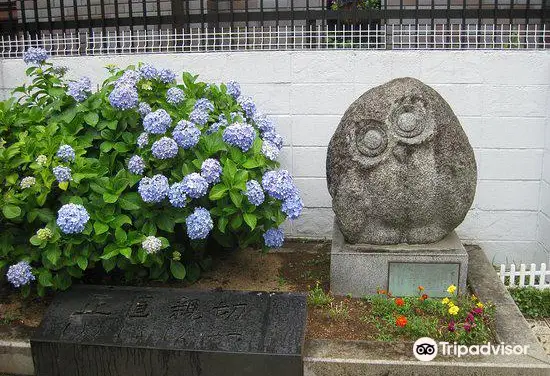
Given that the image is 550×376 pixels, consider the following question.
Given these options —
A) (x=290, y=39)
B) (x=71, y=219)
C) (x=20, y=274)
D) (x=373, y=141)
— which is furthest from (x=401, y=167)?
(x=20, y=274)

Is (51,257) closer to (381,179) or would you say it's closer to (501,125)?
(381,179)

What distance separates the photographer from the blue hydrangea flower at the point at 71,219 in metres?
3.70

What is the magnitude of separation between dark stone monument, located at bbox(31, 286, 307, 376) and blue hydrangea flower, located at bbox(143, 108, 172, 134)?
103 cm

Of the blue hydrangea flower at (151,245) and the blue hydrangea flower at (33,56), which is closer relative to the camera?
the blue hydrangea flower at (151,245)

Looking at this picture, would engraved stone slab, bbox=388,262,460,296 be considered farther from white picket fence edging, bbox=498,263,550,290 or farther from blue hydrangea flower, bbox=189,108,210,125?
blue hydrangea flower, bbox=189,108,210,125

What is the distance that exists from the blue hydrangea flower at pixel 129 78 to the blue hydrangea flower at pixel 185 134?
1.49ft

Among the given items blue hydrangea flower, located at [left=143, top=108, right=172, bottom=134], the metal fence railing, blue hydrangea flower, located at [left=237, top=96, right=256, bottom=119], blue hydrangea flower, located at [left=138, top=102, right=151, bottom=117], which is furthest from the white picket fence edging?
blue hydrangea flower, located at [left=138, top=102, right=151, bottom=117]

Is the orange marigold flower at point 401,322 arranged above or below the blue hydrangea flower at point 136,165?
below

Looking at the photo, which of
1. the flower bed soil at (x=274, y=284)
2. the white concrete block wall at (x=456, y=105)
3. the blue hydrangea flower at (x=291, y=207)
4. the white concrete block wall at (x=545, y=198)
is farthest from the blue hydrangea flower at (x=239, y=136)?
the white concrete block wall at (x=545, y=198)

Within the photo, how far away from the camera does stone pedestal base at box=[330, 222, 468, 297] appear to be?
13.9ft

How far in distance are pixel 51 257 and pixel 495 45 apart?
3.74 meters

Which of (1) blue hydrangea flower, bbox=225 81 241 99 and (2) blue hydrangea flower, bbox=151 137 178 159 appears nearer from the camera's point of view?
(2) blue hydrangea flower, bbox=151 137 178 159

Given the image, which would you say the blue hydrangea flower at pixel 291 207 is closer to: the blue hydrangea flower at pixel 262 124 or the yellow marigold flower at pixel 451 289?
the blue hydrangea flower at pixel 262 124

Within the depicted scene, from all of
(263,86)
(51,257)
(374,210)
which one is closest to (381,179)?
(374,210)
